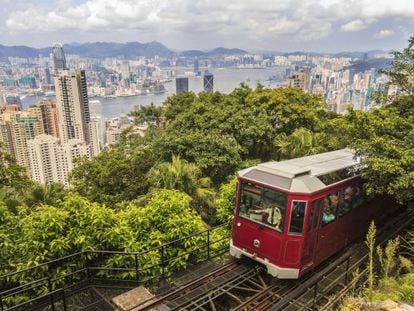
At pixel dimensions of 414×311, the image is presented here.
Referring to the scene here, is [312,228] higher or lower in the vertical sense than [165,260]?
higher

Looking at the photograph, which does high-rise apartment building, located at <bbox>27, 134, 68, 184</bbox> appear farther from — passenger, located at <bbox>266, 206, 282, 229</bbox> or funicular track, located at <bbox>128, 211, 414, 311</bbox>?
passenger, located at <bbox>266, 206, 282, 229</bbox>

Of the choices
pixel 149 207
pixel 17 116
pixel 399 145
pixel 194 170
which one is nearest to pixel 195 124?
pixel 194 170

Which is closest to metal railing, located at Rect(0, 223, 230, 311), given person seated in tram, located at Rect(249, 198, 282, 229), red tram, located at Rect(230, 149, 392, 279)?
red tram, located at Rect(230, 149, 392, 279)

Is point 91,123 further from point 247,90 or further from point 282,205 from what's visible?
point 282,205

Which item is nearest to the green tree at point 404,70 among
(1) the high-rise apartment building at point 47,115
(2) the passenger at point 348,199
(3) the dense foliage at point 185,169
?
(3) the dense foliage at point 185,169

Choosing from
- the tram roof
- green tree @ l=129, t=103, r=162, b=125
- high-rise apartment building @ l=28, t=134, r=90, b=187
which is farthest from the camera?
high-rise apartment building @ l=28, t=134, r=90, b=187

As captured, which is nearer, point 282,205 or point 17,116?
point 282,205

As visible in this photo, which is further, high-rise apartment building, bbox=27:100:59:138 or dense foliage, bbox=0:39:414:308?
high-rise apartment building, bbox=27:100:59:138
